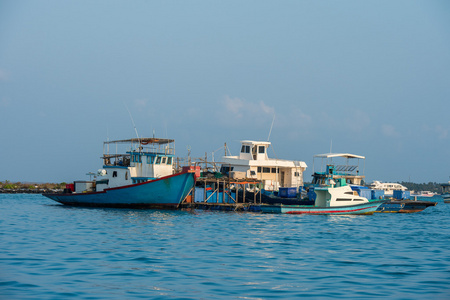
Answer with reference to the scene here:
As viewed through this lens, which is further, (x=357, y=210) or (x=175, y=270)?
(x=357, y=210)

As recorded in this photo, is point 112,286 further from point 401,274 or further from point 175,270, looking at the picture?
point 401,274

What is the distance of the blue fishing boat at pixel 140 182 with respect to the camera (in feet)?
154

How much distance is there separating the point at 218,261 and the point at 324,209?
24415 mm

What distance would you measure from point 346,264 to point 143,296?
363 inches

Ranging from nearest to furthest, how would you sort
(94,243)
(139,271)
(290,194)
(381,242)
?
(139,271), (94,243), (381,242), (290,194)

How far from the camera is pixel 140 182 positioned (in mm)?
48531

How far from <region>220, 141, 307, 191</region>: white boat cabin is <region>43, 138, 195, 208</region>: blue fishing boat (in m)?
10.6

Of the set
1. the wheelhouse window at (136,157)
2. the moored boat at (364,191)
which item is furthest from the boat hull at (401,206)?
the wheelhouse window at (136,157)

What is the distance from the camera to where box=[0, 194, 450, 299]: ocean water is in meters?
15.5

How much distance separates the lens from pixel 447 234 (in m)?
33.7

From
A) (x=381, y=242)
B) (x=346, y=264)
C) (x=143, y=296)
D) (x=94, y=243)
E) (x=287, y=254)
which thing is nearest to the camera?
(x=143, y=296)

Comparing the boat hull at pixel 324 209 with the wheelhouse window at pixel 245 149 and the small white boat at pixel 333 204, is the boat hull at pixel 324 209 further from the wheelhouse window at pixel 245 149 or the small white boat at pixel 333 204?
the wheelhouse window at pixel 245 149

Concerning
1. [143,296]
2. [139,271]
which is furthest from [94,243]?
[143,296]

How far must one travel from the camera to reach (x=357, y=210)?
4431 cm
